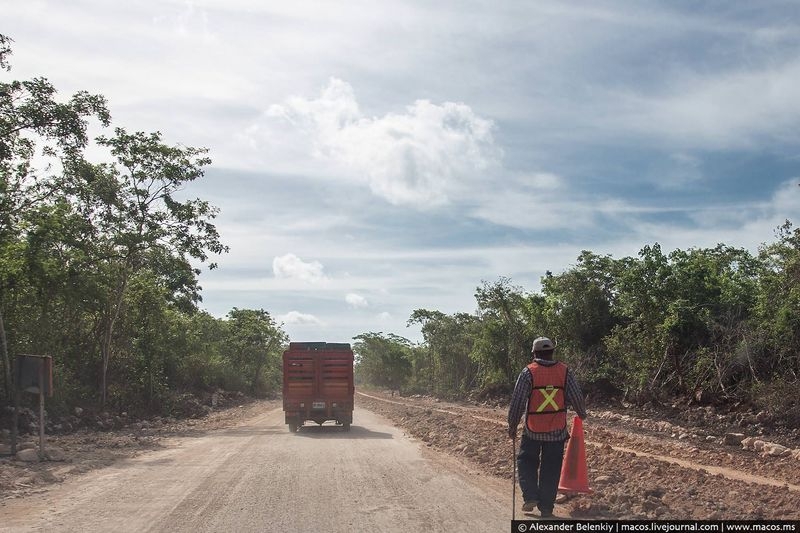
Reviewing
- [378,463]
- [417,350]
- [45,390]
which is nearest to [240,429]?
[45,390]

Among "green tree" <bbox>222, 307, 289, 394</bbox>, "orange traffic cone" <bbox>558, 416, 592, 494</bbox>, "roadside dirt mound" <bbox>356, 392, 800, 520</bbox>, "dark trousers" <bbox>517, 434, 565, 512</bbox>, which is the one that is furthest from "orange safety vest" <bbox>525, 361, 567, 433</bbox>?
"green tree" <bbox>222, 307, 289, 394</bbox>

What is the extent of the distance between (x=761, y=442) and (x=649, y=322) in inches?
431

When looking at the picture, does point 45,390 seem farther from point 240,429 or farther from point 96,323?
point 96,323

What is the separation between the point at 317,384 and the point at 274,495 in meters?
12.4

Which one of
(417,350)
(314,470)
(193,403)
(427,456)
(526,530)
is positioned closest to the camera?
(526,530)

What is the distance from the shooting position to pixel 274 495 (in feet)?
28.9

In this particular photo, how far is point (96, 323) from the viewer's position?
24844 mm

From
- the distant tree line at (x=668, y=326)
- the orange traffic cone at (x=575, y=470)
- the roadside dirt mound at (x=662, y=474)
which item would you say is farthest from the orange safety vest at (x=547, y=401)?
the distant tree line at (x=668, y=326)

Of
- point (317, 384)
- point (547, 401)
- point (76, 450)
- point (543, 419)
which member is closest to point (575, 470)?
point (543, 419)

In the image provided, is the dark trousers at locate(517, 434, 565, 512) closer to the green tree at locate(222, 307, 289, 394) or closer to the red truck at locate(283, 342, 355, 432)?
the red truck at locate(283, 342, 355, 432)

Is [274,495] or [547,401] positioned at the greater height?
[547,401]

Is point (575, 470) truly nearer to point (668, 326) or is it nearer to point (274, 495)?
point (274, 495)

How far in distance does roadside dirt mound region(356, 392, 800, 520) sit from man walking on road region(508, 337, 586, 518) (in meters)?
0.55

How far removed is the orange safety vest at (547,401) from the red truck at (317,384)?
14.1 meters
